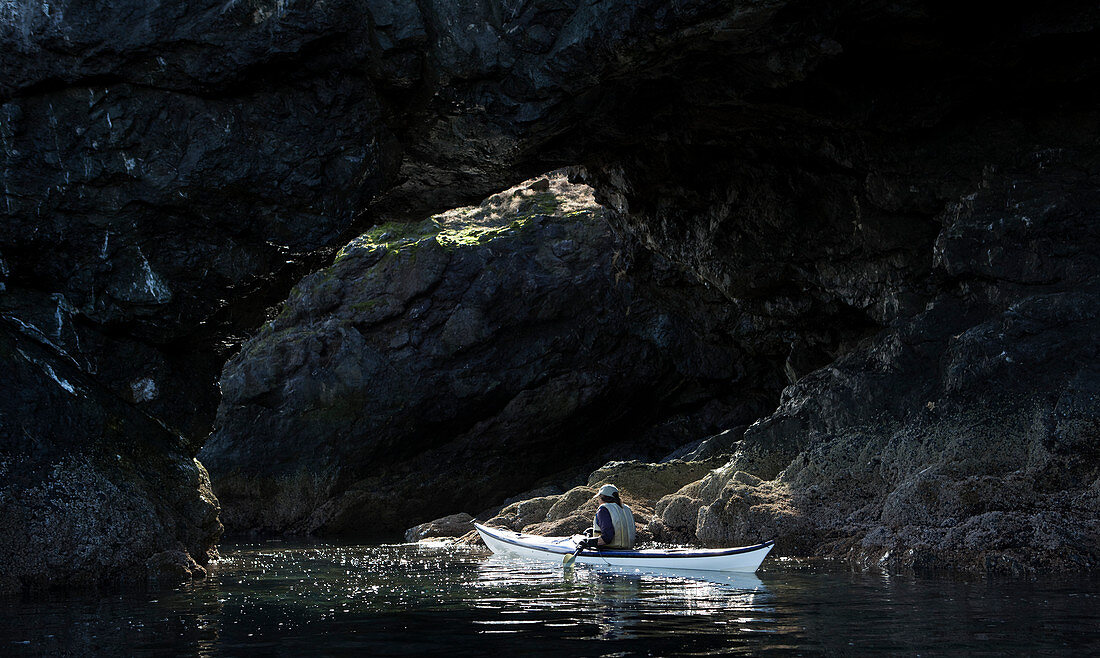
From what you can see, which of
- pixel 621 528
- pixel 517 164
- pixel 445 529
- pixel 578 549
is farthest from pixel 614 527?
pixel 445 529

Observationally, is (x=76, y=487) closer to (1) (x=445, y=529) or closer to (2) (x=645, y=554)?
(2) (x=645, y=554)

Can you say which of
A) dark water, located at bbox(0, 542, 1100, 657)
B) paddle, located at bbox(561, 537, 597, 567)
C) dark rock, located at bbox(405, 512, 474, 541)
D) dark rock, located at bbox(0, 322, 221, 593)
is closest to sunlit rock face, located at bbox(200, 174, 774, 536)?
dark rock, located at bbox(405, 512, 474, 541)

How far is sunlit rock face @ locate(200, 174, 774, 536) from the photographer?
90.1 feet

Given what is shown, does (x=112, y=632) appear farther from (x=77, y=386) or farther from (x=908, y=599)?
(x=908, y=599)

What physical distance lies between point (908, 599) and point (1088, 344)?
6621 millimetres

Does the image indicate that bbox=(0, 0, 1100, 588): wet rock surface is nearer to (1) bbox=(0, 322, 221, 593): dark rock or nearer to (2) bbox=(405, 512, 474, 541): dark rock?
(1) bbox=(0, 322, 221, 593): dark rock

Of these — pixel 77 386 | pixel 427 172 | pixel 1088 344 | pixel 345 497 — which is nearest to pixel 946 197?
pixel 1088 344

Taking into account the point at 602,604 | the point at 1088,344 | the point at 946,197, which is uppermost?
the point at 946,197

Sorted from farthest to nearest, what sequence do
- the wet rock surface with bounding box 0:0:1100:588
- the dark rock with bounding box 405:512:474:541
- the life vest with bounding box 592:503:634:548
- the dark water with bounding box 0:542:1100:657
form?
the dark rock with bounding box 405:512:474:541
the life vest with bounding box 592:503:634:548
the wet rock surface with bounding box 0:0:1100:588
the dark water with bounding box 0:542:1100:657

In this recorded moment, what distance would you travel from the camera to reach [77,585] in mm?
11492

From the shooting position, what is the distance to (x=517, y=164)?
16.4 metres

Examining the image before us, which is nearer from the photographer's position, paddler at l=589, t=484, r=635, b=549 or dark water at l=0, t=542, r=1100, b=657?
dark water at l=0, t=542, r=1100, b=657

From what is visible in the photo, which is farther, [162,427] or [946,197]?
[946,197]

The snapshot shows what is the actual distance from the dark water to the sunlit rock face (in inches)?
576
